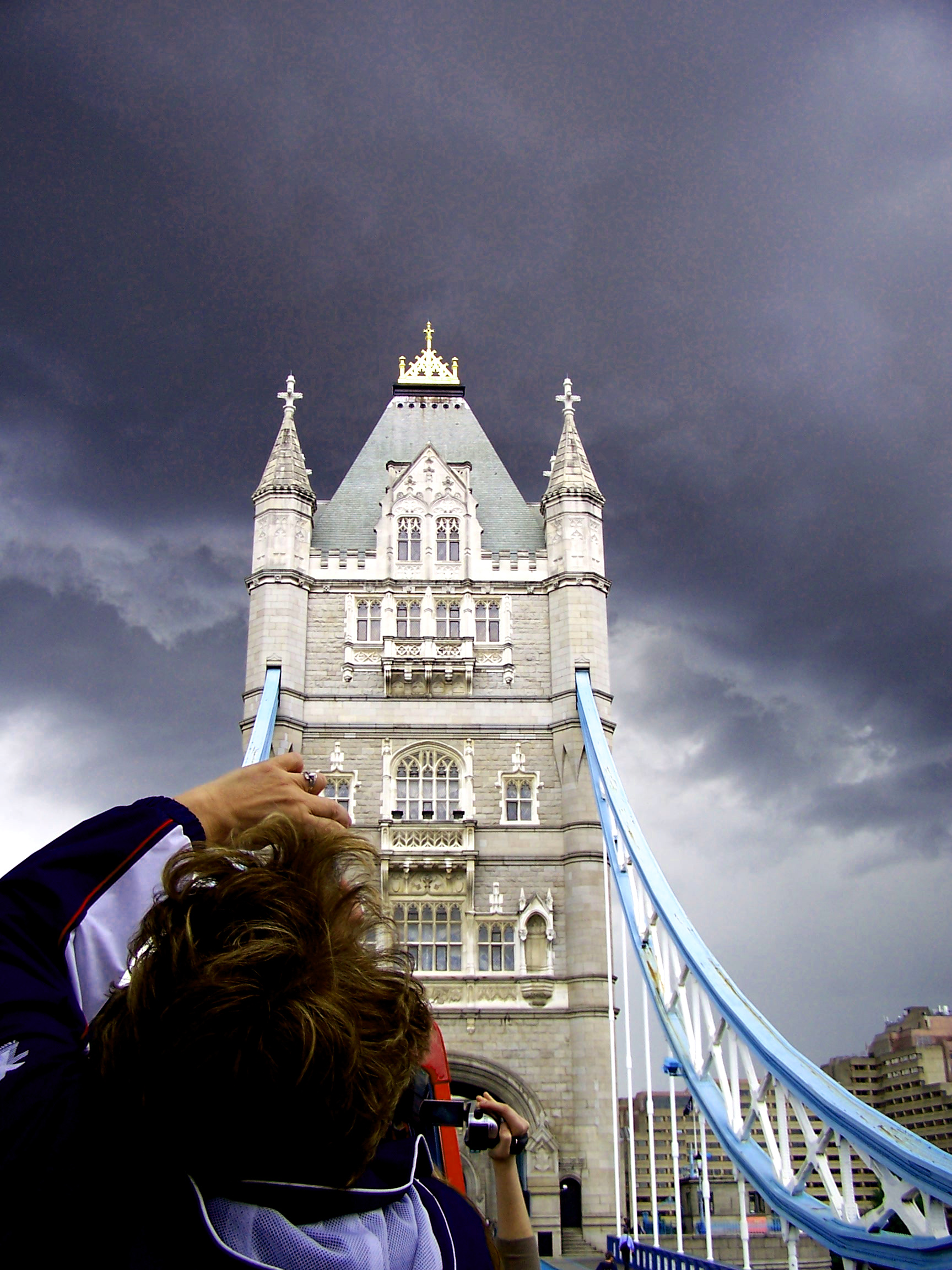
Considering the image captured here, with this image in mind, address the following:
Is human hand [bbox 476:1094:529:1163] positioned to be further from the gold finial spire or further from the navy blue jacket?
the gold finial spire

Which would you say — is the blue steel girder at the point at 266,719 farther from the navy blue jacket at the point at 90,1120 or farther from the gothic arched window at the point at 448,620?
the navy blue jacket at the point at 90,1120

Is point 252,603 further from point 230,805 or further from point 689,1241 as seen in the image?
point 230,805

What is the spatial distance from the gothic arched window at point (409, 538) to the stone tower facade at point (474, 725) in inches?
1.8

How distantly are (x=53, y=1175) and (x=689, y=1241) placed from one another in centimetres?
2692

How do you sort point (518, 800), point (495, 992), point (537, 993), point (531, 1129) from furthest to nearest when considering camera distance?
point (518, 800)
point (495, 992)
point (537, 993)
point (531, 1129)

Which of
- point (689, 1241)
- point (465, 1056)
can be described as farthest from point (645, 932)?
point (689, 1241)

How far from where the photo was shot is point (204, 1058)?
1210 millimetres

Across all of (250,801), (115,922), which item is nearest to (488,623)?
(250,801)

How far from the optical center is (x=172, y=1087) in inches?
47.8

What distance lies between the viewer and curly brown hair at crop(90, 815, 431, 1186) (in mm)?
1215

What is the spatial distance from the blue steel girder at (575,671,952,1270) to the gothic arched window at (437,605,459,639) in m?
5.41

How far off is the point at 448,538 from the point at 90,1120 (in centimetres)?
2219

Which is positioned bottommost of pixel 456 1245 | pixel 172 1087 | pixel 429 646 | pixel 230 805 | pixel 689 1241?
pixel 689 1241

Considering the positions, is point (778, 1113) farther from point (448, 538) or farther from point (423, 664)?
point (448, 538)
